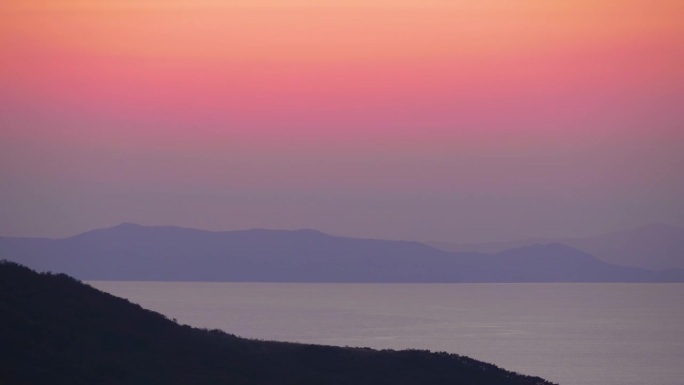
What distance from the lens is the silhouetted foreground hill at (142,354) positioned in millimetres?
39156

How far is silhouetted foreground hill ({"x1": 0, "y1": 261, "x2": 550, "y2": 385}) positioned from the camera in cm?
3916

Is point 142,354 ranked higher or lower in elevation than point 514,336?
lower

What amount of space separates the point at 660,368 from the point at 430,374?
62401 mm

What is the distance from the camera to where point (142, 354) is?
4278 centimetres

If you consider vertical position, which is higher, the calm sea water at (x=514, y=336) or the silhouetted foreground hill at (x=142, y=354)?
the calm sea water at (x=514, y=336)

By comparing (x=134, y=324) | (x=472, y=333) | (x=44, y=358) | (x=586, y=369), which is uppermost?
(x=472, y=333)

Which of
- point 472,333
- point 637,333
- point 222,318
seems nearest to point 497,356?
point 472,333

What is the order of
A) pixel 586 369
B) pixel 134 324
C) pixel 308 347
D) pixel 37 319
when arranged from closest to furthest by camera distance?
1. pixel 37 319
2. pixel 134 324
3. pixel 308 347
4. pixel 586 369

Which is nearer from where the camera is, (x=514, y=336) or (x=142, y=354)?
(x=142, y=354)

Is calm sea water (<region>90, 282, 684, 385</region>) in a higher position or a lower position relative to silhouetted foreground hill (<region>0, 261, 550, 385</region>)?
higher

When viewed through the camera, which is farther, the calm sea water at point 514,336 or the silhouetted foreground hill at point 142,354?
the calm sea water at point 514,336

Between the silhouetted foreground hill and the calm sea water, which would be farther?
the calm sea water

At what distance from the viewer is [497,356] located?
109 meters

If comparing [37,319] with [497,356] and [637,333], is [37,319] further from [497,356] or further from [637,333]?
[637,333]
